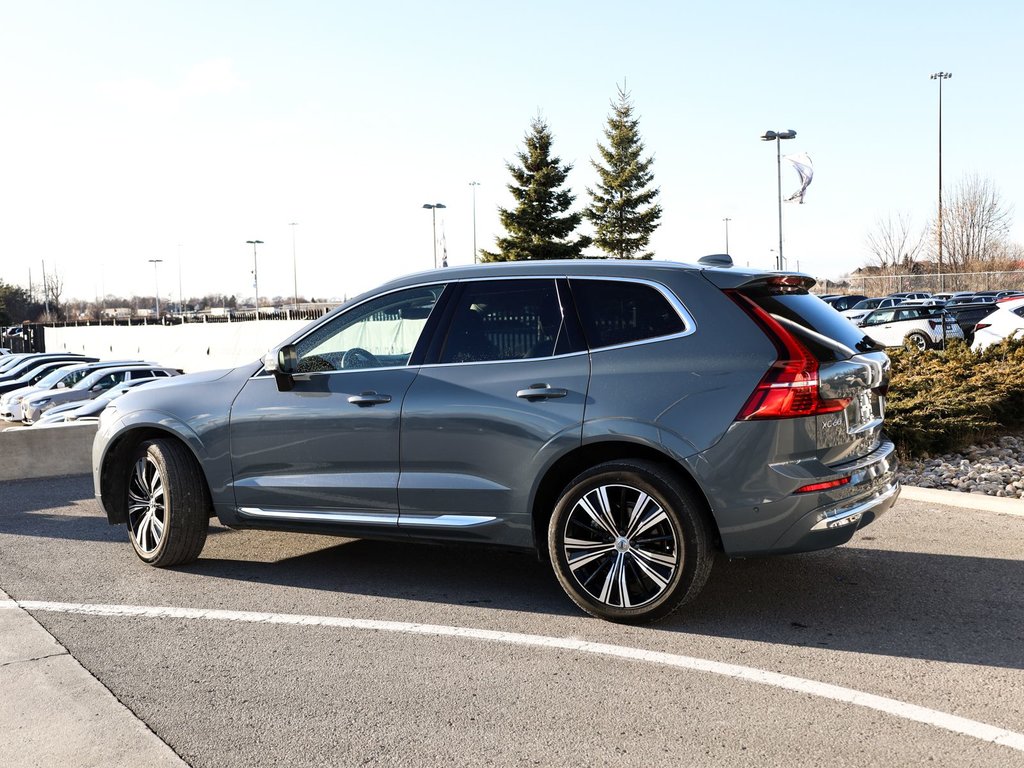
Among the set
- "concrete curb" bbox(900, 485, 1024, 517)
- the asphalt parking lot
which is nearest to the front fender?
the asphalt parking lot

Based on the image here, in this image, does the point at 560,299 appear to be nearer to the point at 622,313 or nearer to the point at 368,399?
the point at 622,313

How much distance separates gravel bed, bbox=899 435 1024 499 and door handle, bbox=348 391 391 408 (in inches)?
189

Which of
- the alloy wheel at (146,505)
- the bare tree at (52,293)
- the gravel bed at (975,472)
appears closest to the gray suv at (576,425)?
the alloy wheel at (146,505)

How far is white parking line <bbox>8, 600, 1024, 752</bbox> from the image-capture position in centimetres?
382

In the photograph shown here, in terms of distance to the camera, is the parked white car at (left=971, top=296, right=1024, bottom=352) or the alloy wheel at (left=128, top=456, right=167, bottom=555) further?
the parked white car at (left=971, top=296, right=1024, bottom=352)

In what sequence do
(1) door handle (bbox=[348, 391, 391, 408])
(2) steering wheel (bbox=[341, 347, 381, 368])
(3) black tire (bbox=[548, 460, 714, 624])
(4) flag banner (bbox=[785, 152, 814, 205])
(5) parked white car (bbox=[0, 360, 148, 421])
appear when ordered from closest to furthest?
(3) black tire (bbox=[548, 460, 714, 624]) < (1) door handle (bbox=[348, 391, 391, 408]) < (2) steering wheel (bbox=[341, 347, 381, 368]) < (5) parked white car (bbox=[0, 360, 148, 421]) < (4) flag banner (bbox=[785, 152, 814, 205])

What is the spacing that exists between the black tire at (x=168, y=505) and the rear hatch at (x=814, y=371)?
3353 mm

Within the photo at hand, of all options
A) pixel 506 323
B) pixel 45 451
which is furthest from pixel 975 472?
pixel 45 451

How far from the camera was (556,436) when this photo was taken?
16.9ft

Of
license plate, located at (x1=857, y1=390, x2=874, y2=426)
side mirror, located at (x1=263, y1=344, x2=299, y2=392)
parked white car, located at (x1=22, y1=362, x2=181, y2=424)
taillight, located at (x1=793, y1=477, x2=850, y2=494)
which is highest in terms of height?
side mirror, located at (x1=263, y1=344, x2=299, y2=392)

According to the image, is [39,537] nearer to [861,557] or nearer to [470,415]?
[470,415]

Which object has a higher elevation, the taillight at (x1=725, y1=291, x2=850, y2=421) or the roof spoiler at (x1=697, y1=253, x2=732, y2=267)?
the roof spoiler at (x1=697, y1=253, x2=732, y2=267)

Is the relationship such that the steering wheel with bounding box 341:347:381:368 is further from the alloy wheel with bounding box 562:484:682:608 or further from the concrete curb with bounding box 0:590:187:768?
the concrete curb with bounding box 0:590:187:768

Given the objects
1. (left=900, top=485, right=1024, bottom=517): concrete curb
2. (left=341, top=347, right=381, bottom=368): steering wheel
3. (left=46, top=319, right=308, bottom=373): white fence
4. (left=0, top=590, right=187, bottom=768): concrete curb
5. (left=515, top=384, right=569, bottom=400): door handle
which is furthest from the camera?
(left=46, top=319, right=308, bottom=373): white fence
